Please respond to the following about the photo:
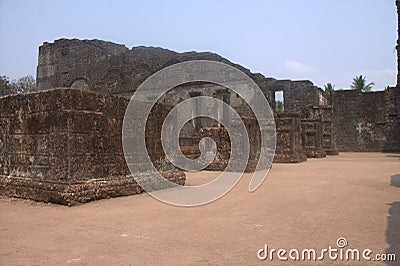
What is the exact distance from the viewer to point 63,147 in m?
3.76

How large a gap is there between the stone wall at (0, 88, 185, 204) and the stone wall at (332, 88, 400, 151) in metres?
17.1

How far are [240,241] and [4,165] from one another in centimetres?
334

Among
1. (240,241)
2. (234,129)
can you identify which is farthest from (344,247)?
(234,129)

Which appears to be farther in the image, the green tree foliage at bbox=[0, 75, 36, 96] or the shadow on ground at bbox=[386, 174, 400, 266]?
the green tree foliage at bbox=[0, 75, 36, 96]

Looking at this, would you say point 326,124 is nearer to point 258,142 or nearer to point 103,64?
point 258,142

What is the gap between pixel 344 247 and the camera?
7.16 ft

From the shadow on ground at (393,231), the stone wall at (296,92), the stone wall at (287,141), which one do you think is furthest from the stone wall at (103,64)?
the shadow on ground at (393,231)

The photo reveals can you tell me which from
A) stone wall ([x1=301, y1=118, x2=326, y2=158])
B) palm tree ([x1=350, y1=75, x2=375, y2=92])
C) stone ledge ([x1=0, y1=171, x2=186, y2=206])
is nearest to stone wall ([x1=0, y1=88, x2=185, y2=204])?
stone ledge ([x1=0, y1=171, x2=186, y2=206])

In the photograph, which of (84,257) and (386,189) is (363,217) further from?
(84,257)

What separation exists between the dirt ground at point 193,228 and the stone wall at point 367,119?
15.8 metres

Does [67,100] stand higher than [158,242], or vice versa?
[67,100]

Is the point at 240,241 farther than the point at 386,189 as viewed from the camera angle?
No

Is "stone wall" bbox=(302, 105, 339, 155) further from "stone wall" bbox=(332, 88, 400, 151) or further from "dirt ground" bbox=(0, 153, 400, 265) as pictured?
"dirt ground" bbox=(0, 153, 400, 265)

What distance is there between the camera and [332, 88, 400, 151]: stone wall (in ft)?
59.0
